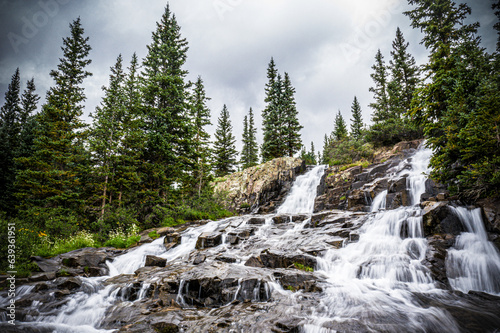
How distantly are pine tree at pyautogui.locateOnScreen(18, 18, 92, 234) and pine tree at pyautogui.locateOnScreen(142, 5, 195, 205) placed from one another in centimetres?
493

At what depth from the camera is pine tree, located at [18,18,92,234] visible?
1530 centimetres

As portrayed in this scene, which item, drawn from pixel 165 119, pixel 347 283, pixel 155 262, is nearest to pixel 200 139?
pixel 165 119

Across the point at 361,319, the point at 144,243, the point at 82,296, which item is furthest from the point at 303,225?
the point at 82,296

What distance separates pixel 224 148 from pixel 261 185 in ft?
55.6

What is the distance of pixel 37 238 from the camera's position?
1107cm

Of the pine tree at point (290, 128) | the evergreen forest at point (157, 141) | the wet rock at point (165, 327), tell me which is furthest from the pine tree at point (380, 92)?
the wet rock at point (165, 327)

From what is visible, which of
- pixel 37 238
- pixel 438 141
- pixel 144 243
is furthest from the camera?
pixel 144 243

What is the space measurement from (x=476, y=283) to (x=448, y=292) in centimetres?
103

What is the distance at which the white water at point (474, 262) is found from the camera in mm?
5973

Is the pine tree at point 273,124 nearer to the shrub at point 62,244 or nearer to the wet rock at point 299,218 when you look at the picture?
the wet rock at point 299,218

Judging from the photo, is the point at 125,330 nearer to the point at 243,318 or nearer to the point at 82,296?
the point at 243,318

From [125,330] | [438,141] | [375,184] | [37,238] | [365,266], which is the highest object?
[438,141]

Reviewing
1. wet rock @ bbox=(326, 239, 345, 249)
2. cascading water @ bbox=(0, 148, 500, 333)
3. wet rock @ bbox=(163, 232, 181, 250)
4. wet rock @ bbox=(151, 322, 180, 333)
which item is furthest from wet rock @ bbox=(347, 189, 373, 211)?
wet rock @ bbox=(151, 322, 180, 333)

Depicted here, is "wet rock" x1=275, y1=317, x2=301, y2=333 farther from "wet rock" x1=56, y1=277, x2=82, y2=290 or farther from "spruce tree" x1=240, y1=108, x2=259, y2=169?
"spruce tree" x1=240, y1=108, x2=259, y2=169
